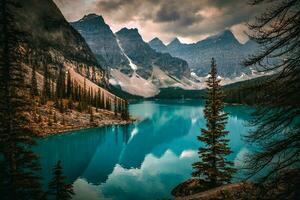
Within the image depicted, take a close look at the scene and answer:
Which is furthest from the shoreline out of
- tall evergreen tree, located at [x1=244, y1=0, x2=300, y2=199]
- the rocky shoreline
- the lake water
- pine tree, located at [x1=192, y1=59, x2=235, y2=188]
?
tall evergreen tree, located at [x1=244, y1=0, x2=300, y2=199]

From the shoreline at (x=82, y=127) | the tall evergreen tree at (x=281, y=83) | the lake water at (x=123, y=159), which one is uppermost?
the tall evergreen tree at (x=281, y=83)

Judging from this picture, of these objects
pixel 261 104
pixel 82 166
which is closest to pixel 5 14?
pixel 261 104

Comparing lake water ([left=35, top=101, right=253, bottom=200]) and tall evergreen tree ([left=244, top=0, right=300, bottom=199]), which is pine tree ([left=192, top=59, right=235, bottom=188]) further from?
tall evergreen tree ([left=244, top=0, right=300, bottom=199])

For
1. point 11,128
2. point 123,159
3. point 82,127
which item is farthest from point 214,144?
point 82,127

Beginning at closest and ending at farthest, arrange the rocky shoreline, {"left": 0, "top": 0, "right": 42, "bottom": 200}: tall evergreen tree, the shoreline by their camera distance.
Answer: {"left": 0, "top": 0, "right": 42, "bottom": 200}: tall evergreen tree, the shoreline, the rocky shoreline

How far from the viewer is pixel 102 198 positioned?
4234cm

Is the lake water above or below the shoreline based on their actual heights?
below

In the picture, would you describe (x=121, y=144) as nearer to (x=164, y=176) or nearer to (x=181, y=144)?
(x=181, y=144)

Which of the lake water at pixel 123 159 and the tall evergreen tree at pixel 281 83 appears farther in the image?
the lake water at pixel 123 159

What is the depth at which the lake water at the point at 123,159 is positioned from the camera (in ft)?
154

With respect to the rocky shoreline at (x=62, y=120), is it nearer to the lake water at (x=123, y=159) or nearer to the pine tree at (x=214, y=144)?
the lake water at (x=123, y=159)

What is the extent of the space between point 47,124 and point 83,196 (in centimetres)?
6741

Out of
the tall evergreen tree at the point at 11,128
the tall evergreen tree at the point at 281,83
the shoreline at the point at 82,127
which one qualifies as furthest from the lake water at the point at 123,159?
the tall evergreen tree at the point at 11,128

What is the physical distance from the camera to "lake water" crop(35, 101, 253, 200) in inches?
1848
